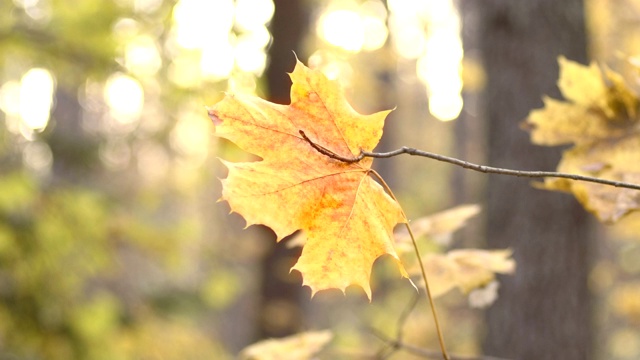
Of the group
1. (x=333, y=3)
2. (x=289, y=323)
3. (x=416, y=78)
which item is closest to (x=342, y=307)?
(x=416, y=78)

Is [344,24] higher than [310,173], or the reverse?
[344,24]

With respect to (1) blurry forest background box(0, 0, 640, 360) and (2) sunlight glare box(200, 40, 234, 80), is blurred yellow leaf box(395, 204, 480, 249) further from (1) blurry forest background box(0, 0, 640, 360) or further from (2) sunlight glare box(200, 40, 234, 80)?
(2) sunlight glare box(200, 40, 234, 80)

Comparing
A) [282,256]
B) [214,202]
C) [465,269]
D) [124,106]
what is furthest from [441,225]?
[124,106]

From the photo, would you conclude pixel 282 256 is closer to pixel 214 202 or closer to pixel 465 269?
pixel 214 202

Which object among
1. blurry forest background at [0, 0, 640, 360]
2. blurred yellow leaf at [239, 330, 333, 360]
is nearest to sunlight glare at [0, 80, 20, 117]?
blurry forest background at [0, 0, 640, 360]

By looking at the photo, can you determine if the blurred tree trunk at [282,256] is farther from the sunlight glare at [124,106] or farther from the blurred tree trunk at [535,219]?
the sunlight glare at [124,106]
